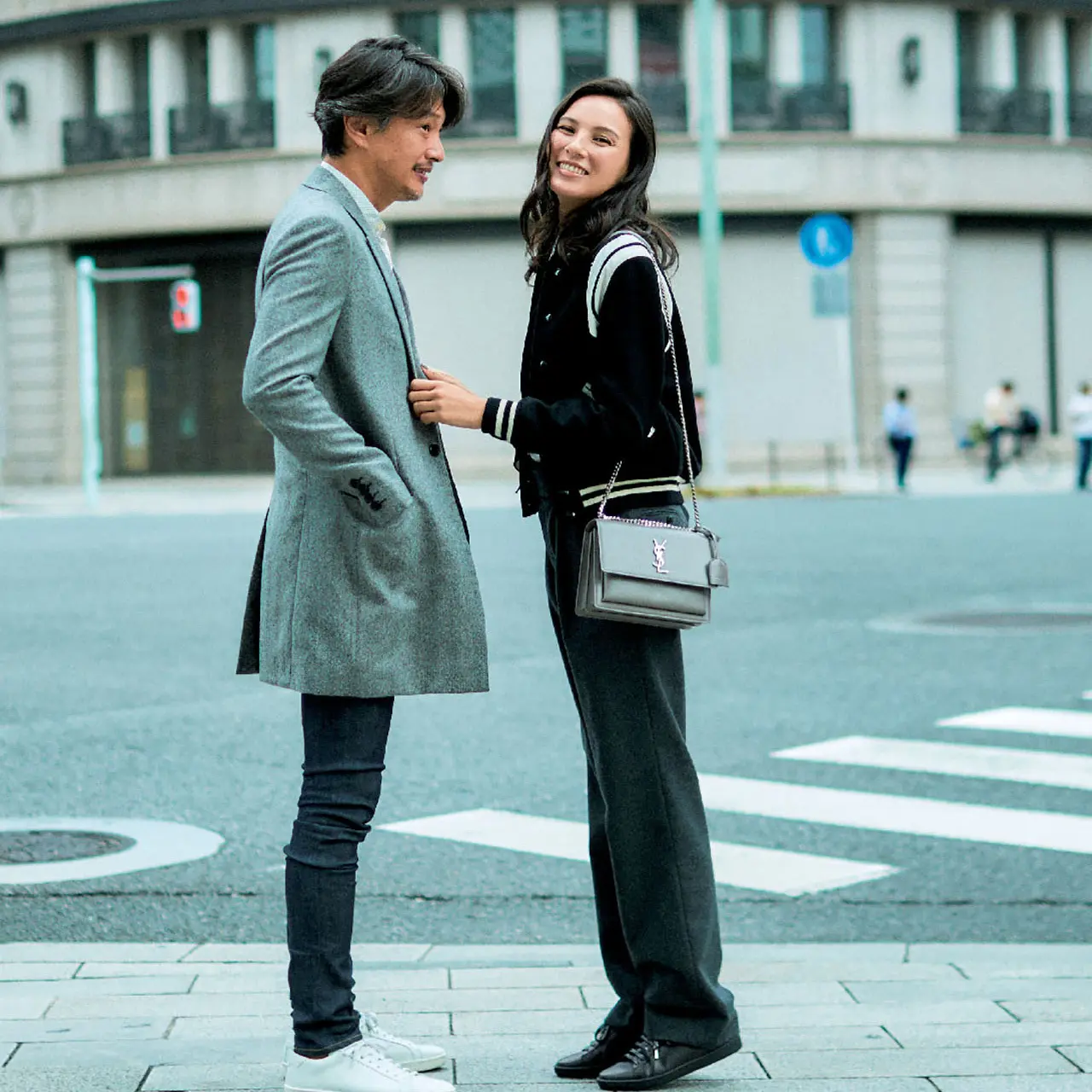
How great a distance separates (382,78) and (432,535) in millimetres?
781

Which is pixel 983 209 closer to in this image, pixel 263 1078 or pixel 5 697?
pixel 5 697

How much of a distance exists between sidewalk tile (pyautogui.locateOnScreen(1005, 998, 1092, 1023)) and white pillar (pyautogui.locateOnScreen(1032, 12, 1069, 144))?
1506 inches

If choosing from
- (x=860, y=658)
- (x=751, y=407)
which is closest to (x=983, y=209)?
(x=751, y=407)

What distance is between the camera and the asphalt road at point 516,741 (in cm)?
547

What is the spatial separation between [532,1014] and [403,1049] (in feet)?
1.83

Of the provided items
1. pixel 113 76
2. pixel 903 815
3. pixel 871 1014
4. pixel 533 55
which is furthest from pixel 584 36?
pixel 871 1014

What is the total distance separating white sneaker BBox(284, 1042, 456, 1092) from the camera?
3.44 m

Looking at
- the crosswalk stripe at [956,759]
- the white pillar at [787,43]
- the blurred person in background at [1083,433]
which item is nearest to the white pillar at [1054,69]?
the white pillar at [787,43]

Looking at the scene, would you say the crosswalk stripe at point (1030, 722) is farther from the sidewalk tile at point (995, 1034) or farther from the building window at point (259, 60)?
the building window at point (259, 60)

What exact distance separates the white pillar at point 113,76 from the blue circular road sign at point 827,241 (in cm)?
1817

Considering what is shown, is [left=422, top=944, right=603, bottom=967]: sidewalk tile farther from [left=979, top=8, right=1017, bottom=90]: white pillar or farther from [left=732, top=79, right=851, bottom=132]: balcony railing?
[left=979, top=8, right=1017, bottom=90]: white pillar

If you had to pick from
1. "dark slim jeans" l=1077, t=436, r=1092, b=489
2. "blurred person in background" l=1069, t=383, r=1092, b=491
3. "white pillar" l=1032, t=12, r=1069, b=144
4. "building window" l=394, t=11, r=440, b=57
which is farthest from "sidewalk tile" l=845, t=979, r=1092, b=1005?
"white pillar" l=1032, t=12, r=1069, b=144

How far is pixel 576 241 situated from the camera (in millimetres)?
3520

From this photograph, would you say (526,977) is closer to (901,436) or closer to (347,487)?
(347,487)
